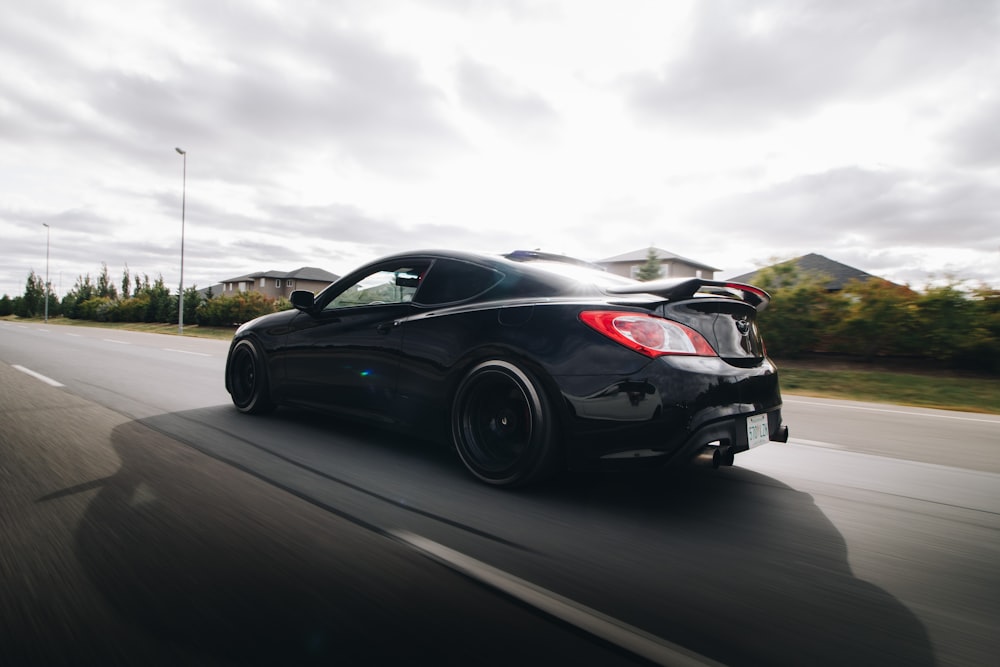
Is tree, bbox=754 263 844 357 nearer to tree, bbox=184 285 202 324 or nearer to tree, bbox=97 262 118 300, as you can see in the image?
tree, bbox=184 285 202 324

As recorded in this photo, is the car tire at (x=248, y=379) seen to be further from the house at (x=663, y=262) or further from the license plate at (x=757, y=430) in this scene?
the house at (x=663, y=262)

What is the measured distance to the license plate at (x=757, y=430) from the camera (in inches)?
114

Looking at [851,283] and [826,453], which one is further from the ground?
[851,283]

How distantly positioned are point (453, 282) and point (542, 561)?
193 centimetres

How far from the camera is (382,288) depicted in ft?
13.9

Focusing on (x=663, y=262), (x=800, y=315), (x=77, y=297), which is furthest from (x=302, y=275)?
(x=800, y=315)

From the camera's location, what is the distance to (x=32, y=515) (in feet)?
8.78

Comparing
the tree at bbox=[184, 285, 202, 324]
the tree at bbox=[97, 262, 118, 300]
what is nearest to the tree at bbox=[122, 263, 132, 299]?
the tree at bbox=[97, 262, 118, 300]

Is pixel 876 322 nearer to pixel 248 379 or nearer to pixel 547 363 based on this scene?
pixel 547 363

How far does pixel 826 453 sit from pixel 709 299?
7.04 ft

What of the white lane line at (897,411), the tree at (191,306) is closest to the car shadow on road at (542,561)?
the white lane line at (897,411)

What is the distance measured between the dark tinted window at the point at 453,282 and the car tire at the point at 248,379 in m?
2.06

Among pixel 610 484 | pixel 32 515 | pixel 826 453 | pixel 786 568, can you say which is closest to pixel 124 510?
pixel 32 515

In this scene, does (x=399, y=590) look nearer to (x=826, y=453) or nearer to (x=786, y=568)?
(x=786, y=568)
